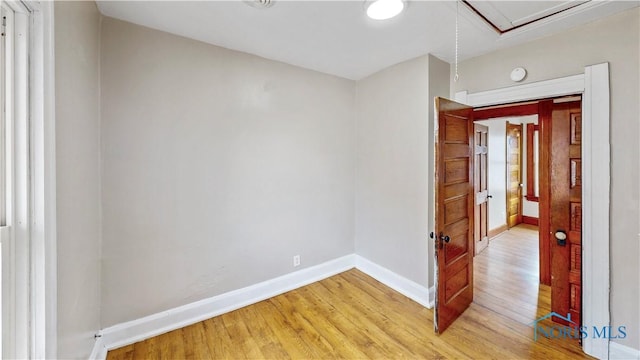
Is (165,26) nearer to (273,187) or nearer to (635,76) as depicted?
(273,187)

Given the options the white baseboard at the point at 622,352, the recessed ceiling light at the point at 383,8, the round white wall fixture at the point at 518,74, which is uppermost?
the recessed ceiling light at the point at 383,8

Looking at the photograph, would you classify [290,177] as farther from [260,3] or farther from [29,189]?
[29,189]

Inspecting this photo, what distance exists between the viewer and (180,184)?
2201 mm

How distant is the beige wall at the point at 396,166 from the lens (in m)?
2.60

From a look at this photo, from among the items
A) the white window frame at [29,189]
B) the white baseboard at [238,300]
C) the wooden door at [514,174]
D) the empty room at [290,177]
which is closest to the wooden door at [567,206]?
the empty room at [290,177]

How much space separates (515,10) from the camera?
182 centimetres

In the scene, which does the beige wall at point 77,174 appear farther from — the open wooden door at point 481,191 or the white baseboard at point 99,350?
the open wooden door at point 481,191

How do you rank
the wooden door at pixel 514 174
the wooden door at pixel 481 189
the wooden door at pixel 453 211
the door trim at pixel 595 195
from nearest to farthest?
the door trim at pixel 595 195 < the wooden door at pixel 453 211 < the wooden door at pixel 481 189 < the wooden door at pixel 514 174

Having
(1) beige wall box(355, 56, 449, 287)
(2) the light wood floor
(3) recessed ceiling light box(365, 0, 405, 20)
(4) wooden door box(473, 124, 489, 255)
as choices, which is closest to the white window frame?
(2) the light wood floor

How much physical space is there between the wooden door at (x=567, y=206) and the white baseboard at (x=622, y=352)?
33 centimetres

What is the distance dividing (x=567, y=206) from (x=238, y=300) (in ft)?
10.2

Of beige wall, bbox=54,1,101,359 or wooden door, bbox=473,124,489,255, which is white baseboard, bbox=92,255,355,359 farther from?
wooden door, bbox=473,124,489,255

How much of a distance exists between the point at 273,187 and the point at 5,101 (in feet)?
6.45

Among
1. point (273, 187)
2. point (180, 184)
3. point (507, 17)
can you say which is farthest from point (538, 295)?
point (180, 184)
